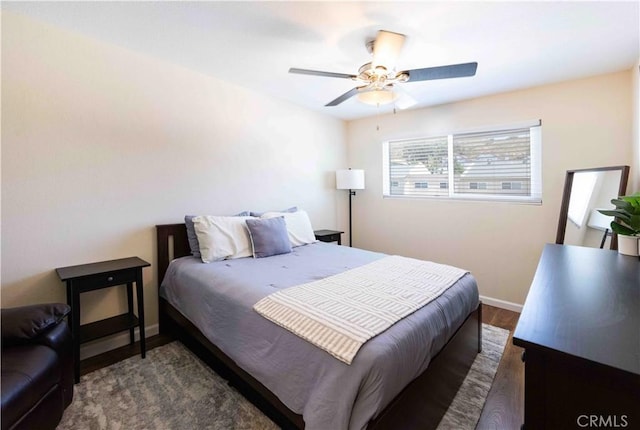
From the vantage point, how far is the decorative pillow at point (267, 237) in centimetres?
267

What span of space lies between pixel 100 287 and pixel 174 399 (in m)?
0.95

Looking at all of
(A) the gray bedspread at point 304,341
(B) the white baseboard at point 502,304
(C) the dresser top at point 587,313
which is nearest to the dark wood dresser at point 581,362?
(C) the dresser top at point 587,313

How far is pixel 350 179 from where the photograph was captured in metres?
4.07

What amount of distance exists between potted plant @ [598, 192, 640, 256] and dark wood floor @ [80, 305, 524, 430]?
42.7 inches

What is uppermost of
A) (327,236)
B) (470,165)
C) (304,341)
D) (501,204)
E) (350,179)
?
→ (470,165)

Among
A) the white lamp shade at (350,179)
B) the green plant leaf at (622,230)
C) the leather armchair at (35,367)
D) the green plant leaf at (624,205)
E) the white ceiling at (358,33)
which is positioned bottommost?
the leather armchair at (35,367)

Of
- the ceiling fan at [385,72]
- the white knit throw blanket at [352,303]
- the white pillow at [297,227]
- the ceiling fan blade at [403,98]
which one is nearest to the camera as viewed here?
the white knit throw blanket at [352,303]

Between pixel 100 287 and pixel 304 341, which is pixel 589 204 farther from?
pixel 100 287

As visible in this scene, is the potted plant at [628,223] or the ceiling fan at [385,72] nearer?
the potted plant at [628,223]

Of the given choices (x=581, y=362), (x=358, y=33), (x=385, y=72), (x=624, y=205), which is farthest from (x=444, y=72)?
(x=581, y=362)

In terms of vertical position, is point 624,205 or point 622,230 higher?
point 624,205

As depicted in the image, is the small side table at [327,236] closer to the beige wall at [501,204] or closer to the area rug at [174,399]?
the beige wall at [501,204]

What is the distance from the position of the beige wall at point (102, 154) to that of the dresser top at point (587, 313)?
108 inches

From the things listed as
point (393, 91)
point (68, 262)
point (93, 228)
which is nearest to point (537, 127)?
point (393, 91)
